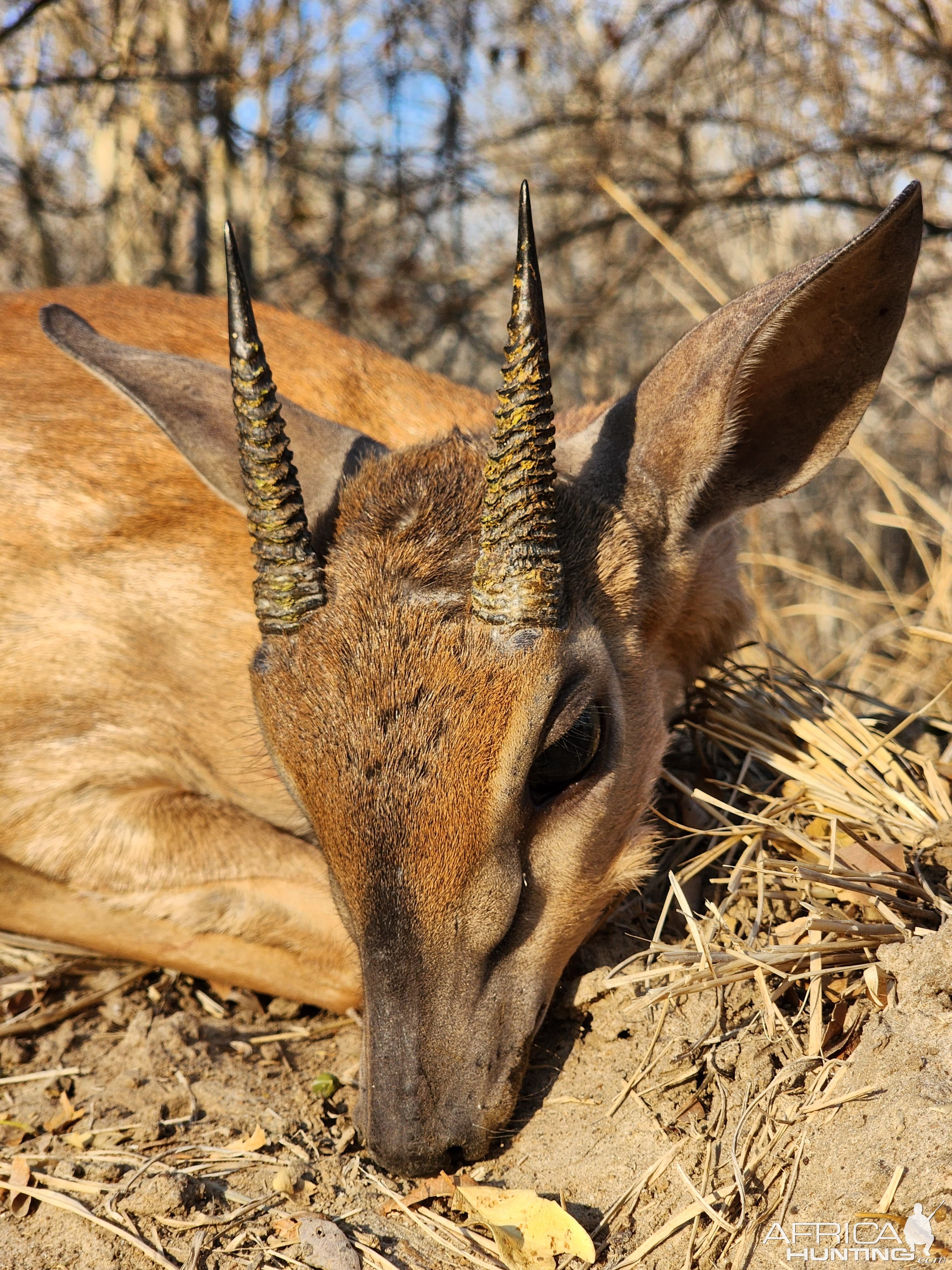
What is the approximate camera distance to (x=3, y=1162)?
3.32 m

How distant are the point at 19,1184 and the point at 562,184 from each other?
7312 mm

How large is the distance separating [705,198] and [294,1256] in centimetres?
677

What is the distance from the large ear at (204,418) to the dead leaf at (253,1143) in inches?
71.2

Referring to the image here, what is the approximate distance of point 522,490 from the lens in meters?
3.07

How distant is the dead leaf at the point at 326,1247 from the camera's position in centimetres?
283

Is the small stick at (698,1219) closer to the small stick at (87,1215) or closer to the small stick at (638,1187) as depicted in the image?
the small stick at (638,1187)

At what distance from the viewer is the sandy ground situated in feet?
8.93

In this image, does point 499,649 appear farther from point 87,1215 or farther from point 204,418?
point 87,1215

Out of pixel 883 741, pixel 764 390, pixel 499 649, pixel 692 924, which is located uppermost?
pixel 764 390

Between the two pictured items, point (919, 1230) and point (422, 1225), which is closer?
point (919, 1230)

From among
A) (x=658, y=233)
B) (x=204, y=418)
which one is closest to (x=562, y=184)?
(x=658, y=233)

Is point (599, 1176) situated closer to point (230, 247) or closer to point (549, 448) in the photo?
point (549, 448)

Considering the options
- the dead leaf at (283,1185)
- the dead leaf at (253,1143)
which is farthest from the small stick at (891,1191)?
the dead leaf at (253,1143)

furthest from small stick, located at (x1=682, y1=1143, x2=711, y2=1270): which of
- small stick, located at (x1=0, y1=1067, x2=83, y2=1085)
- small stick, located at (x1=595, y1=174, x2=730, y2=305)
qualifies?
small stick, located at (x1=595, y1=174, x2=730, y2=305)
